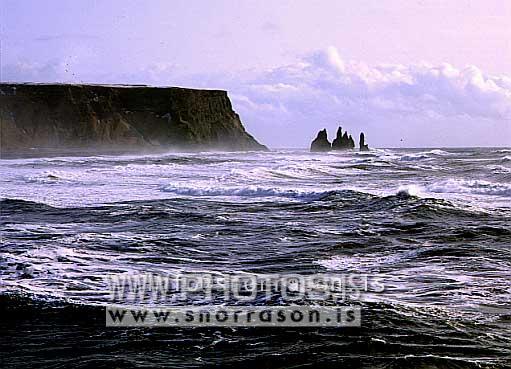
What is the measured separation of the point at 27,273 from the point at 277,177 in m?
17.9

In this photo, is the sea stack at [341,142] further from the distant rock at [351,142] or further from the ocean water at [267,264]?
the ocean water at [267,264]

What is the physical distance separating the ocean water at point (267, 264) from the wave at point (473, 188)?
0.12 meters

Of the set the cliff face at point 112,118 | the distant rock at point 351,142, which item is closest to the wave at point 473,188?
the cliff face at point 112,118

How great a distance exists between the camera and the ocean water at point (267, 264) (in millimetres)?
4734

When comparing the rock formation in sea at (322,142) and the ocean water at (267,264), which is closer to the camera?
the ocean water at (267,264)

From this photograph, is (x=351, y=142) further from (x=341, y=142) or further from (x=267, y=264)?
(x=267, y=264)

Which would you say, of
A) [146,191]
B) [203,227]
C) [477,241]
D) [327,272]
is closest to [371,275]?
[327,272]

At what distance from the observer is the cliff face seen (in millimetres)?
66750

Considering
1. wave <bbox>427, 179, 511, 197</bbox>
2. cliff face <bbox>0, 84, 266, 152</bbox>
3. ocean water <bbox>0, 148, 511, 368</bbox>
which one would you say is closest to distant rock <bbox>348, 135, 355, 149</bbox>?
cliff face <bbox>0, 84, 266, 152</bbox>

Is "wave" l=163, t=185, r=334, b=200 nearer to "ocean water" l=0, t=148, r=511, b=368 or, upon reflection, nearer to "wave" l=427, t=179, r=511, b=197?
"ocean water" l=0, t=148, r=511, b=368

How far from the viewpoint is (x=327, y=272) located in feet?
24.1

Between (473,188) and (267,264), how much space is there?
12.1 metres

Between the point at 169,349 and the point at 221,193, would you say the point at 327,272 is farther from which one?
the point at 221,193

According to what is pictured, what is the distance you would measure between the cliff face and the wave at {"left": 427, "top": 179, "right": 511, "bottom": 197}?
48.4m
